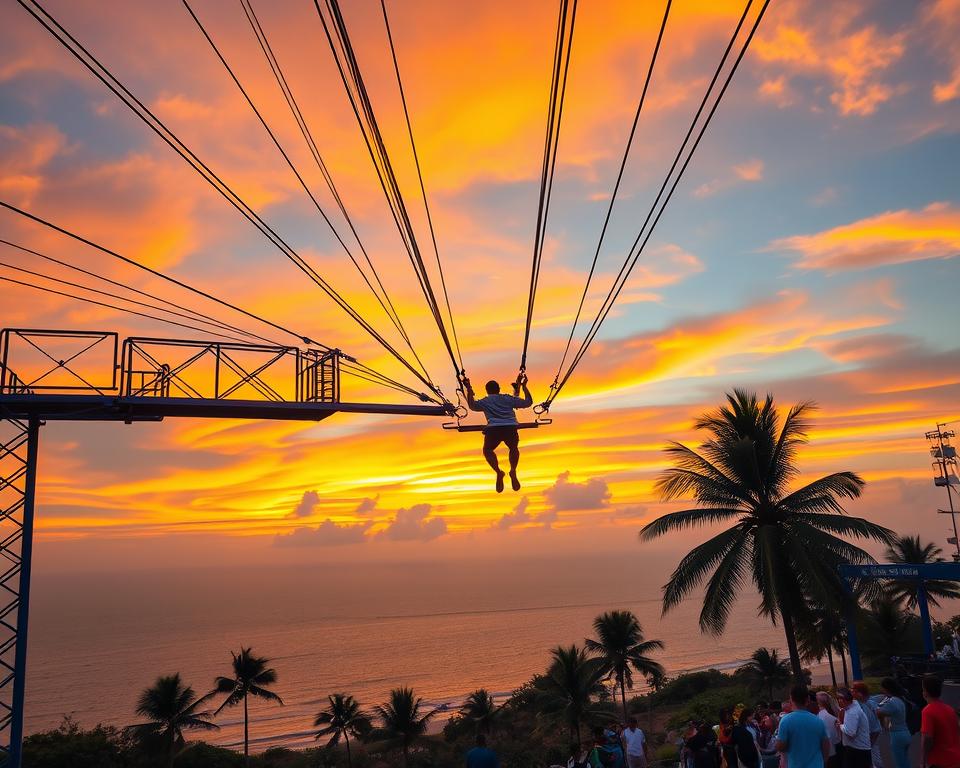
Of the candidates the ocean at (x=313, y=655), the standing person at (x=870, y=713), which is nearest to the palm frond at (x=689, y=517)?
the standing person at (x=870, y=713)

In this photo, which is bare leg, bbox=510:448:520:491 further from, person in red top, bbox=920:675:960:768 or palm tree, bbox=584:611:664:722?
palm tree, bbox=584:611:664:722

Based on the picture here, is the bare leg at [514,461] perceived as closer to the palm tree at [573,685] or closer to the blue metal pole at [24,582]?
the blue metal pole at [24,582]

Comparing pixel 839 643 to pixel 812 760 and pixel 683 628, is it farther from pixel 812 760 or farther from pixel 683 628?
pixel 683 628

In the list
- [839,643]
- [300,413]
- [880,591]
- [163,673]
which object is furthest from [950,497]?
[163,673]

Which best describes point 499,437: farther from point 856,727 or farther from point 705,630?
point 705,630

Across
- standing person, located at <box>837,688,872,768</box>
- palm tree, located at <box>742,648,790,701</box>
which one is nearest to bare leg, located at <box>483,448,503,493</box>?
standing person, located at <box>837,688,872,768</box>

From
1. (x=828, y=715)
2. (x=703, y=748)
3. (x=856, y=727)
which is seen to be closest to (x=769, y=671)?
(x=703, y=748)
